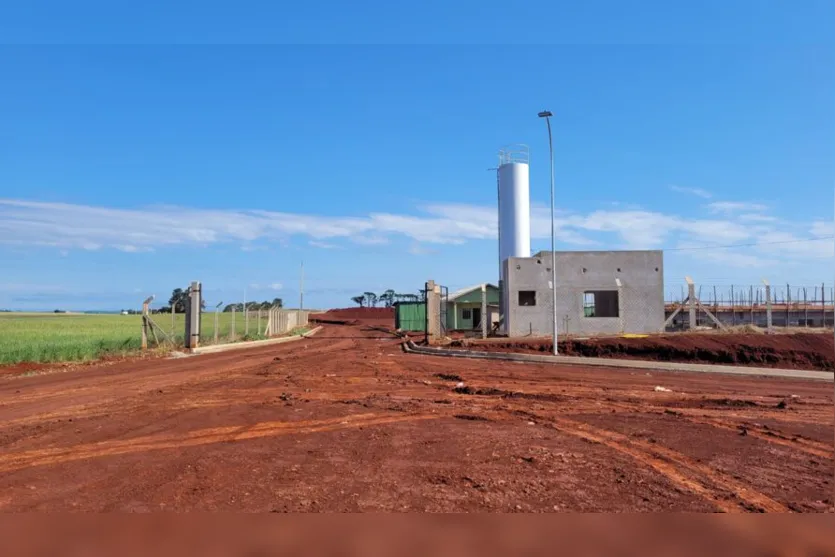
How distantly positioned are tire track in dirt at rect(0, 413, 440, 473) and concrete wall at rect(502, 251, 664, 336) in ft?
74.5

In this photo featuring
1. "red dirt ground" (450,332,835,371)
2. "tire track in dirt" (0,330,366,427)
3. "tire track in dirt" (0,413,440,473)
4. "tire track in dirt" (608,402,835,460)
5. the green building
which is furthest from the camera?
the green building

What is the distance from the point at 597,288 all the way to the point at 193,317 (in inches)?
794

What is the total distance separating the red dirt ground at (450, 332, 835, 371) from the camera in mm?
21219

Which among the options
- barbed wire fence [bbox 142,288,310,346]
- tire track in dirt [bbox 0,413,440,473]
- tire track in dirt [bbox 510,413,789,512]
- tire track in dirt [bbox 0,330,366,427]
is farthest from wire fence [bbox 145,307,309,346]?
tire track in dirt [bbox 510,413,789,512]

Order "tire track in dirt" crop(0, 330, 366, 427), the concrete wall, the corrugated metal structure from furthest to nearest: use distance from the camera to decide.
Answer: the corrugated metal structure, the concrete wall, "tire track in dirt" crop(0, 330, 366, 427)

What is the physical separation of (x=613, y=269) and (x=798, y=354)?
11488 mm

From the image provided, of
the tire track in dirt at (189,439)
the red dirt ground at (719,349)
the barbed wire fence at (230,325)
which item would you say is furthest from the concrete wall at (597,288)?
the tire track in dirt at (189,439)

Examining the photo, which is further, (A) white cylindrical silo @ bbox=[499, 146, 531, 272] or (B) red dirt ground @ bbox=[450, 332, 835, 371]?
(A) white cylindrical silo @ bbox=[499, 146, 531, 272]

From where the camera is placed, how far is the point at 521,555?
3.46 m

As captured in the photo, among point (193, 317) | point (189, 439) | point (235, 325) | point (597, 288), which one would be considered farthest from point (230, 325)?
point (189, 439)

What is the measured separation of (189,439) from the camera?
317 inches

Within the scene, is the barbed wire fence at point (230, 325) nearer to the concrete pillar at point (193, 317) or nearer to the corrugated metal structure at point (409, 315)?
the concrete pillar at point (193, 317)

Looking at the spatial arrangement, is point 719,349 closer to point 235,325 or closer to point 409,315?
point 235,325

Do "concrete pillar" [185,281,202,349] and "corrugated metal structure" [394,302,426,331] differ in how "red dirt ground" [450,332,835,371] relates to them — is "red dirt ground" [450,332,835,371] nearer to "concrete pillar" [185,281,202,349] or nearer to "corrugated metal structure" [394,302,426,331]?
"concrete pillar" [185,281,202,349]
